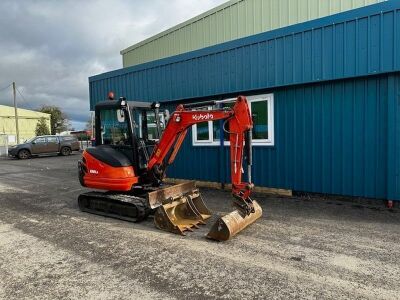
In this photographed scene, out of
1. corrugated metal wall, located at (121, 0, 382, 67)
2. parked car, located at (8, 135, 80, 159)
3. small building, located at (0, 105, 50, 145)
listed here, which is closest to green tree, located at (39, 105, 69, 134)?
small building, located at (0, 105, 50, 145)

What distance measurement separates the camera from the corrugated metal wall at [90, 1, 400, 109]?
7023mm

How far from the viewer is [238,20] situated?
47.5 feet

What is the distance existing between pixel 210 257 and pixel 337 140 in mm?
4574

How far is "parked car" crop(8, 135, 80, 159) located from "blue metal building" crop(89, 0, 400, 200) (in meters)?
18.6

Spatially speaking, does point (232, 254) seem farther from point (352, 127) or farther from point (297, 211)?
point (352, 127)

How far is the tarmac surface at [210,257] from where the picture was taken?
12.9 feet

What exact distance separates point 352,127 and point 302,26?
260cm

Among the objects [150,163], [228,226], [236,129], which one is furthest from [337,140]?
[150,163]

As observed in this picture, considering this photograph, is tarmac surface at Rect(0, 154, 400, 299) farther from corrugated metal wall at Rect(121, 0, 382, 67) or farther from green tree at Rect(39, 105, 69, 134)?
green tree at Rect(39, 105, 69, 134)

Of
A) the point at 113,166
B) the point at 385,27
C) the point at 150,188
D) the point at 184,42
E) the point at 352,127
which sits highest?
the point at 184,42

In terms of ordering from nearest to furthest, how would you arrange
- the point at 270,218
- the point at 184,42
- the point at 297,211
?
the point at 270,218
the point at 297,211
the point at 184,42

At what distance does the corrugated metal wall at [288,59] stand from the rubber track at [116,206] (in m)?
4.32

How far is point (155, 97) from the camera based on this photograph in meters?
11.5

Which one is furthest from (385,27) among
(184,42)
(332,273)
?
(184,42)
